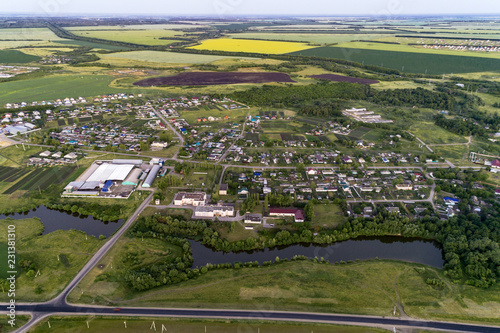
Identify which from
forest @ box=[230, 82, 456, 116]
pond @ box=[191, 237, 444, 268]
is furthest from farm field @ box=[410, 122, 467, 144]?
Answer: pond @ box=[191, 237, 444, 268]

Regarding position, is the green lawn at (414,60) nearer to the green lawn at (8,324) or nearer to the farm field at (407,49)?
the farm field at (407,49)

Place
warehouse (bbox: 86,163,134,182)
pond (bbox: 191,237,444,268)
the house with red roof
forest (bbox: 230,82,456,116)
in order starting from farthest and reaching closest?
forest (bbox: 230,82,456,116) → warehouse (bbox: 86,163,134,182) → the house with red roof → pond (bbox: 191,237,444,268)

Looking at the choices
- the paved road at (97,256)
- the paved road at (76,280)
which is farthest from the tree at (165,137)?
the paved road at (76,280)

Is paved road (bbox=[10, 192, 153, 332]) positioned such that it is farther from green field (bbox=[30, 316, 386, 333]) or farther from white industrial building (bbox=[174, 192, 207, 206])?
white industrial building (bbox=[174, 192, 207, 206])

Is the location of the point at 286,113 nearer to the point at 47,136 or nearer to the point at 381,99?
the point at 381,99

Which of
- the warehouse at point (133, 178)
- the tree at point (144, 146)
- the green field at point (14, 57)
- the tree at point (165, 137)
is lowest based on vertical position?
the warehouse at point (133, 178)

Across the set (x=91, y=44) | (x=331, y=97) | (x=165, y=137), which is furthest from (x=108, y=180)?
(x=91, y=44)
